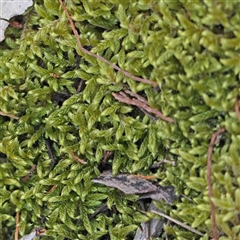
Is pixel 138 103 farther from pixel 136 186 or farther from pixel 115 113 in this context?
pixel 136 186

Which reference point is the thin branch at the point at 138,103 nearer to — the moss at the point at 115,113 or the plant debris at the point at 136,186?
the moss at the point at 115,113

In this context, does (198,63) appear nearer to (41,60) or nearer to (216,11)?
(216,11)

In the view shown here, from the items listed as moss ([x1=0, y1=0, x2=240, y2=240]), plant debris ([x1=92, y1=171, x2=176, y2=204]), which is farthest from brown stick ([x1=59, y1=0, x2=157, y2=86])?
plant debris ([x1=92, y1=171, x2=176, y2=204])

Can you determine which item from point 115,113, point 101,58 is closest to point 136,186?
point 115,113

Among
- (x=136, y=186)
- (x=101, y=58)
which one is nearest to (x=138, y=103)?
(x=101, y=58)

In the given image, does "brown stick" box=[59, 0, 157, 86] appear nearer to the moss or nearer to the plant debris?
the moss

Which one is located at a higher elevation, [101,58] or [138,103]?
[101,58]

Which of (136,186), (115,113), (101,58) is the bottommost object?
(136,186)

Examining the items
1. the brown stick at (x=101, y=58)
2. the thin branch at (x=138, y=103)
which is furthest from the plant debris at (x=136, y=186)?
the brown stick at (x=101, y=58)

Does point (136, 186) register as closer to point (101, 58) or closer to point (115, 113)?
point (115, 113)
